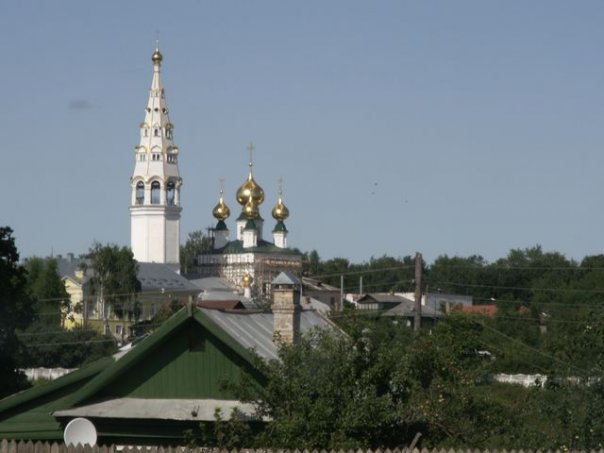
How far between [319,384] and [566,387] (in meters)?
3.23

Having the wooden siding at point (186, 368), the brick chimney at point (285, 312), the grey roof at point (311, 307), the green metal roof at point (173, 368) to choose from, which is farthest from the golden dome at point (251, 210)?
the wooden siding at point (186, 368)

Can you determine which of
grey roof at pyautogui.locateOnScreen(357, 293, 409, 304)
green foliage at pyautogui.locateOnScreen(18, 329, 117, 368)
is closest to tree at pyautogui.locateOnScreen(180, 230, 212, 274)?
grey roof at pyautogui.locateOnScreen(357, 293, 409, 304)

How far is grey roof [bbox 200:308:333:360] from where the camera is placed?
24891mm

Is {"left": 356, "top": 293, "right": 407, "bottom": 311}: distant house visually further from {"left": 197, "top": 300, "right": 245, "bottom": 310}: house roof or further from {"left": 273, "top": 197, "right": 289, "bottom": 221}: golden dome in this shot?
{"left": 197, "top": 300, "right": 245, "bottom": 310}: house roof

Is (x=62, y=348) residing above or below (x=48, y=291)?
below

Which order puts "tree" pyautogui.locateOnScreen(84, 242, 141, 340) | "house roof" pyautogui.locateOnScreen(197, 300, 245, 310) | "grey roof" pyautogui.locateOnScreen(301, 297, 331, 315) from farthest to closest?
1. "tree" pyautogui.locateOnScreen(84, 242, 141, 340)
2. "grey roof" pyautogui.locateOnScreen(301, 297, 331, 315)
3. "house roof" pyautogui.locateOnScreen(197, 300, 245, 310)

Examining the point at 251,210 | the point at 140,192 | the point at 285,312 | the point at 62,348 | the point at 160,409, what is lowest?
the point at 160,409

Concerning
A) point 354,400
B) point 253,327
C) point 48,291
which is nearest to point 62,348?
point 48,291

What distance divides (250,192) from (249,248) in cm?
661

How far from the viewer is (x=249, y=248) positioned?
164m

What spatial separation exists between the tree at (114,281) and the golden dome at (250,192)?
41339 millimetres

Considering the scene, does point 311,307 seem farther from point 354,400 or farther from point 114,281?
point 114,281

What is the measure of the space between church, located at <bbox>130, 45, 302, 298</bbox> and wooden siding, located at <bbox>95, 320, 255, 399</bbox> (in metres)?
129

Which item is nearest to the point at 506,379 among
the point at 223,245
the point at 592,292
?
the point at 592,292
